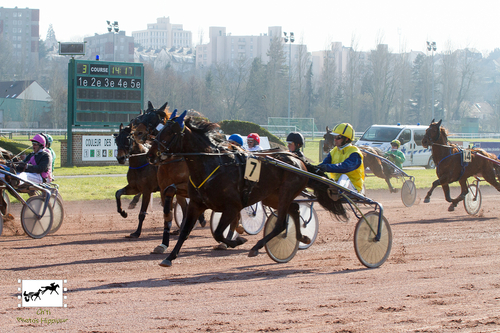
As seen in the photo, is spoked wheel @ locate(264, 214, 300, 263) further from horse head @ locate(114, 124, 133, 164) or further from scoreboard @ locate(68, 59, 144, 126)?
scoreboard @ locate(68, 59, 144, 126)

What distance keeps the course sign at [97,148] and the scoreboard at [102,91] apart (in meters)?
1.33

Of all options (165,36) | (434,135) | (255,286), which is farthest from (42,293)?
(165,36)

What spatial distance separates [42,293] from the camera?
462 cm

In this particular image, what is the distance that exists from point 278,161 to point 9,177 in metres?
4.56

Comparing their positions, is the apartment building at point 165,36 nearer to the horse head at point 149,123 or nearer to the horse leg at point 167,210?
the horse leg at point 167,210

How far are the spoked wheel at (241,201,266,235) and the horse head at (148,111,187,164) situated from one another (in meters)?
2.91

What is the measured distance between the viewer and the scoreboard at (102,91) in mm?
17609

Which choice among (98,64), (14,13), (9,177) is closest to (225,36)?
(14,13)

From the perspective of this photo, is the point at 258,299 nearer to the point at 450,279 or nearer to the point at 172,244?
the point at 450,279

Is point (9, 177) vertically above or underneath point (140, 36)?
underneath

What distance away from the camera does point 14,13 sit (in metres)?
113

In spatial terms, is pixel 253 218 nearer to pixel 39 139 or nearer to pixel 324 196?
pixel 324 196

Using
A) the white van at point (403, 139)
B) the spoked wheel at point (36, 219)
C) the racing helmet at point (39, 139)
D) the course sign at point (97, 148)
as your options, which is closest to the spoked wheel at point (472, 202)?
the white van at point (403, 139)

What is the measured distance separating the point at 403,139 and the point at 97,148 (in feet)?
37.0
